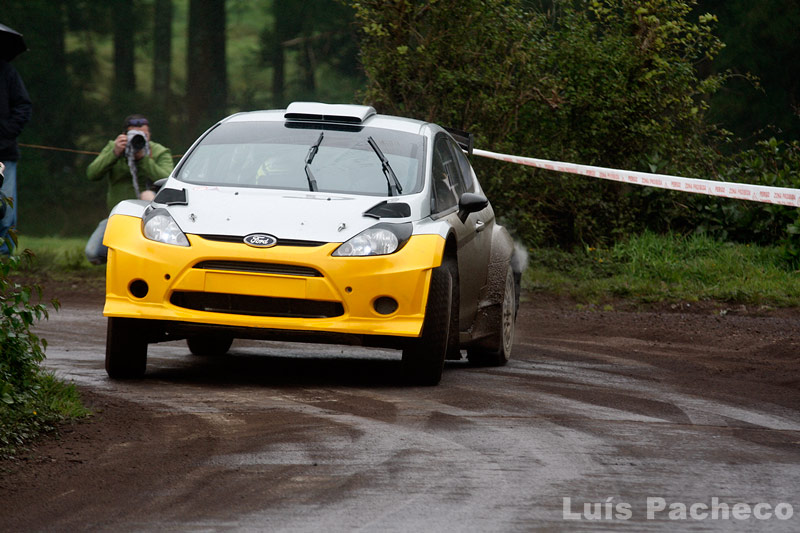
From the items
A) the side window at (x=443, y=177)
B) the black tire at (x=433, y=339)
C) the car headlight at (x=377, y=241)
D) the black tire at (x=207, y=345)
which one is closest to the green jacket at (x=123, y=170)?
the black tire at (x=207, y=345)

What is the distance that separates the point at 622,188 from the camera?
16.4 m

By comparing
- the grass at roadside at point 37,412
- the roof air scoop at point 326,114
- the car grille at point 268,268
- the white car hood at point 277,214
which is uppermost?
the roof air scoop at point 326,114

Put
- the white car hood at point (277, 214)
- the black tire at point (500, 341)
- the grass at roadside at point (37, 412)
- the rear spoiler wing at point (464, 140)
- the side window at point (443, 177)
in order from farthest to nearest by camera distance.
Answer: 1. the rear spoiler wing at point (464, 140)
2. the black tire at point (500, 341)
3. the side window at point (443, 177)
4. the white car hood at point (277, 214)
5. the grass at roadside at point (37, 412)

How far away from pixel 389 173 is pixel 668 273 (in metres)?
6.92

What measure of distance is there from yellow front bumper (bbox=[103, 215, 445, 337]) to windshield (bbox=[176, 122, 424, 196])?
0.82 meters

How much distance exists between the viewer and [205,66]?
20922 mm

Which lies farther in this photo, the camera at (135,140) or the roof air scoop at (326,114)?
the camera at (135,140)

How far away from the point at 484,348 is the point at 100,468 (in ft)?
14.3

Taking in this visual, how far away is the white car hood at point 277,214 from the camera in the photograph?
309 inches

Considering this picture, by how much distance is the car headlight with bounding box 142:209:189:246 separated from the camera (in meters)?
7.94

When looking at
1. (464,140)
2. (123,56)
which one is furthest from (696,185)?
(123,56)

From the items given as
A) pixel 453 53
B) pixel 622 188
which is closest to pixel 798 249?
pixel 622 188

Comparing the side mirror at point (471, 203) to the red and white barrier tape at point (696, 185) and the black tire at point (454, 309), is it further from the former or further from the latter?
the red and white barrier tape at point (696, 185)

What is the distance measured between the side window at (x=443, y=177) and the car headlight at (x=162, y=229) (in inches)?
64.8
